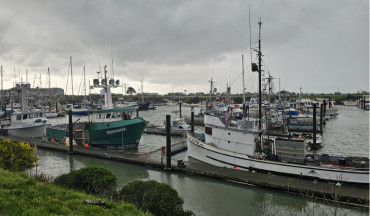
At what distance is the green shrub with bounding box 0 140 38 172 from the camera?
11.5m

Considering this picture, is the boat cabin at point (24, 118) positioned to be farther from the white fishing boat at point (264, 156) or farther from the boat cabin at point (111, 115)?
the white fishing boat at point (264, 156)

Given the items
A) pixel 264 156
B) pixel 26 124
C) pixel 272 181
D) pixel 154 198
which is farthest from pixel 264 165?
pixel 26 124

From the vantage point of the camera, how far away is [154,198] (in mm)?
7484

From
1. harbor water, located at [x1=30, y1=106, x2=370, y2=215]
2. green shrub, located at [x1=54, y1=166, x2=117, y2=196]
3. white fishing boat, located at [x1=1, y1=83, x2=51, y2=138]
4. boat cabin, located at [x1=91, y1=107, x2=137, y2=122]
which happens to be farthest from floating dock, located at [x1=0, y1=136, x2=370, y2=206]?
white fishing boat, located at [x1=1, y1=83, x2=51, y2=138]

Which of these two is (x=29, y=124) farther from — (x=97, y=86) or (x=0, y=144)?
(x=0, y=144)

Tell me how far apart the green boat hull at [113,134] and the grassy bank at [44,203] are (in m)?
14.7

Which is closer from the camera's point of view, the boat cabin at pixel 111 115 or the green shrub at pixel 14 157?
the green shrub at pixel 14 157

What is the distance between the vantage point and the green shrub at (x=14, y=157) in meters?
11.5

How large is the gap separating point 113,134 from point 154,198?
16.3 metres

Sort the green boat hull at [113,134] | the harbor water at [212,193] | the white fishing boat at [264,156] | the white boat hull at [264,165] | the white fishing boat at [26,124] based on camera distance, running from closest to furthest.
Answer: the harbor water at [212,193], the white boat hull at [264,165], the white fishing boat at [264,156], the green boat hull at [113,134], the white fishing boat at [26,124]

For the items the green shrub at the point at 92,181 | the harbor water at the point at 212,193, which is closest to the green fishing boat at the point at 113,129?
the harbor water at the point at 212,193

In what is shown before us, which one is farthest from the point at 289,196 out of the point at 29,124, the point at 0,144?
the point at 29,124

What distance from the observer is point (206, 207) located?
1093 cm

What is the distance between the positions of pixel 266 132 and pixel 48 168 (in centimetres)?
1634
